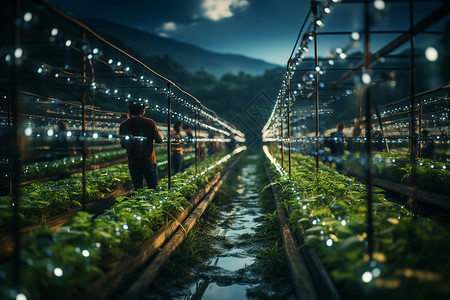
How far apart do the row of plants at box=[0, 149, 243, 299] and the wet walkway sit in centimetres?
83

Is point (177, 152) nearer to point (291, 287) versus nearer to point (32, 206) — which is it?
point (32, 206)

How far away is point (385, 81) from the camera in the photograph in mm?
2877

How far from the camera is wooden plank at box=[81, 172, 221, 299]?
2.58 meters

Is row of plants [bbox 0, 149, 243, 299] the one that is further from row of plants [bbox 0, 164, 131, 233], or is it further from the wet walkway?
row of plants [bbox 0, 164, 131, 233]

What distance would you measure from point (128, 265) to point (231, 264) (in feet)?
6.22

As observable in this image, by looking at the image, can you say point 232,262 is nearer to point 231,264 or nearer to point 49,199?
point 231,264

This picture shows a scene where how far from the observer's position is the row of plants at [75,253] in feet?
6.91

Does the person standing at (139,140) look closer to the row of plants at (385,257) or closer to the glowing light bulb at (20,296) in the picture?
the row of plants at (385,257)

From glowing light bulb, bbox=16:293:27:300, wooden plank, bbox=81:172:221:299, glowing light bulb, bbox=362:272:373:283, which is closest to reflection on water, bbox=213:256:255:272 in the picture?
wooden plank, bbox=81:172:221:299

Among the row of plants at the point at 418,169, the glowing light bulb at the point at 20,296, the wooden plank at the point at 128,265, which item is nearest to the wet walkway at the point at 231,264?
the wooden plank at the point at 128,265

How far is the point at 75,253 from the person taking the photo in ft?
8.42

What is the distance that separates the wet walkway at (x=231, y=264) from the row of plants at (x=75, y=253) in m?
0.83

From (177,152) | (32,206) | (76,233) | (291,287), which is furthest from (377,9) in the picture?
(177,152)

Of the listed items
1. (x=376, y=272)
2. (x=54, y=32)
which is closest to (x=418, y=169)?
(x=376, y=272)
